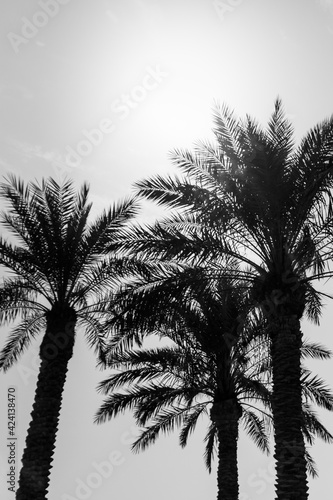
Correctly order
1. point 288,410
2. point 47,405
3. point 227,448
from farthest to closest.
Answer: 1. point 227,448
2. point 47,405
3. point 288,410

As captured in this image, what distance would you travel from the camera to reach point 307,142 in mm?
11805

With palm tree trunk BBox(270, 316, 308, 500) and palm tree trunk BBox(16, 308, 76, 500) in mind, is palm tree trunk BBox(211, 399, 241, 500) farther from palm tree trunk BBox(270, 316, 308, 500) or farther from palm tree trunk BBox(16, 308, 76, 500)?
palm tree trunk BBox(270, 316, 308, 500)

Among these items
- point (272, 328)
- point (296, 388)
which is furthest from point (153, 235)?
point (296, 388)

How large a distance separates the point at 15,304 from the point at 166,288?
5.05 metres

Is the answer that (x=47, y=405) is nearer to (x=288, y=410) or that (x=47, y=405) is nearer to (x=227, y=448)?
(x=288, y=410)

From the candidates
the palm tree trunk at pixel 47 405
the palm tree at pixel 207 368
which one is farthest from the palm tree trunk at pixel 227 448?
the palm tree trunk at pixel 47 405

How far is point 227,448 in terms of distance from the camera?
54.6 feet

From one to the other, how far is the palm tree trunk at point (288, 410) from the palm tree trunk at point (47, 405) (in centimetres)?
543

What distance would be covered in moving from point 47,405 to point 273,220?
706cm

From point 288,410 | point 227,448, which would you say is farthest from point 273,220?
point 227,448

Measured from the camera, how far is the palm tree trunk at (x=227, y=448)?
645 inches

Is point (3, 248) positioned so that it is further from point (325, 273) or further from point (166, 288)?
point (325, 273)

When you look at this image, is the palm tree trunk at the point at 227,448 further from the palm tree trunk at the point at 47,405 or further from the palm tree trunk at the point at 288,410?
the palm tree trunk at the point at 288,410

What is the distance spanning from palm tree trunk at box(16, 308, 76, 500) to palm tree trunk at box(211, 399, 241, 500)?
5827mm
